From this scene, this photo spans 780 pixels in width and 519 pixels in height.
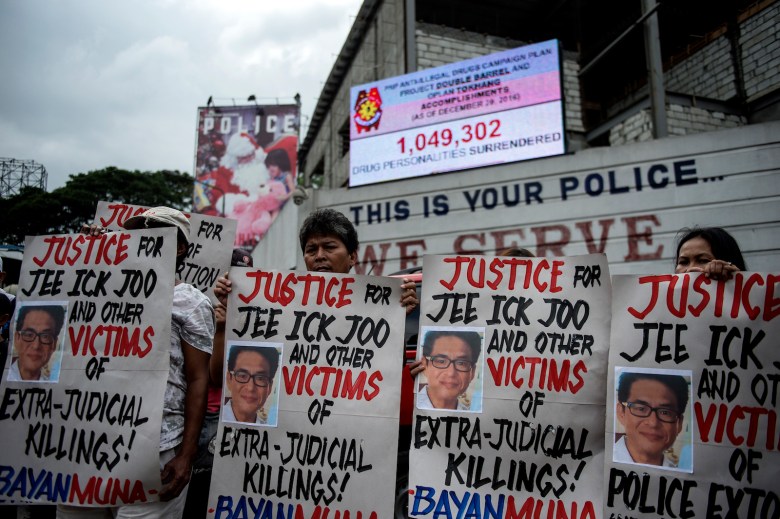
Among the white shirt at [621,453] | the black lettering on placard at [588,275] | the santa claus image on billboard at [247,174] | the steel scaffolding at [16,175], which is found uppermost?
the santa claus image on billboard at [247,174]

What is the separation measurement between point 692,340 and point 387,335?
45.4 inches

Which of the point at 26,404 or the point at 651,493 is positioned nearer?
the point at 651,493

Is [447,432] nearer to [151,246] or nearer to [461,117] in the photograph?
[151,246]

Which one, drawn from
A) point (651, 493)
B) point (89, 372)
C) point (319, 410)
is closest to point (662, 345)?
point (651, 493)

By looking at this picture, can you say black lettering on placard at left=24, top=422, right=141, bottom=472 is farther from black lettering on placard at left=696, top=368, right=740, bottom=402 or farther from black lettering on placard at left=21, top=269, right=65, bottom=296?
black lettering on placard at left=696, top=368, right=740, bottom=402

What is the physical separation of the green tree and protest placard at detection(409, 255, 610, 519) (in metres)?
11.4

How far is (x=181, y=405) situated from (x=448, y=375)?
1.08m

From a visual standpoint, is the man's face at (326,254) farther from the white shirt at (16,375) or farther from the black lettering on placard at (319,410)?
the white shirt at (16,375)

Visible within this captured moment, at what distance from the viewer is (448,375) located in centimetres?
206

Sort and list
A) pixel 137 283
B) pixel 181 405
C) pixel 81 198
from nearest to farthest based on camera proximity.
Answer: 1. pixel 181 405
2. pixel 137 283
3. pixel 81 198

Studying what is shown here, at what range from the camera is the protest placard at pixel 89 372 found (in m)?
1.95

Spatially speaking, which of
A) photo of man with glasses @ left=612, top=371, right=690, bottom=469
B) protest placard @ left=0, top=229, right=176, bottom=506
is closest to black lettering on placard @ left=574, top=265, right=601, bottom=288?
photo of man with glasses @ left=612, top=371, right=690, bottom=469

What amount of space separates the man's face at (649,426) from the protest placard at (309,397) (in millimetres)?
865

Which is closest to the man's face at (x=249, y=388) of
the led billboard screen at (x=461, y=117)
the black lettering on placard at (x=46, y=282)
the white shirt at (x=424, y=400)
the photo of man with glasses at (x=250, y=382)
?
the photo of man with glasses at (x=250, y=382)
